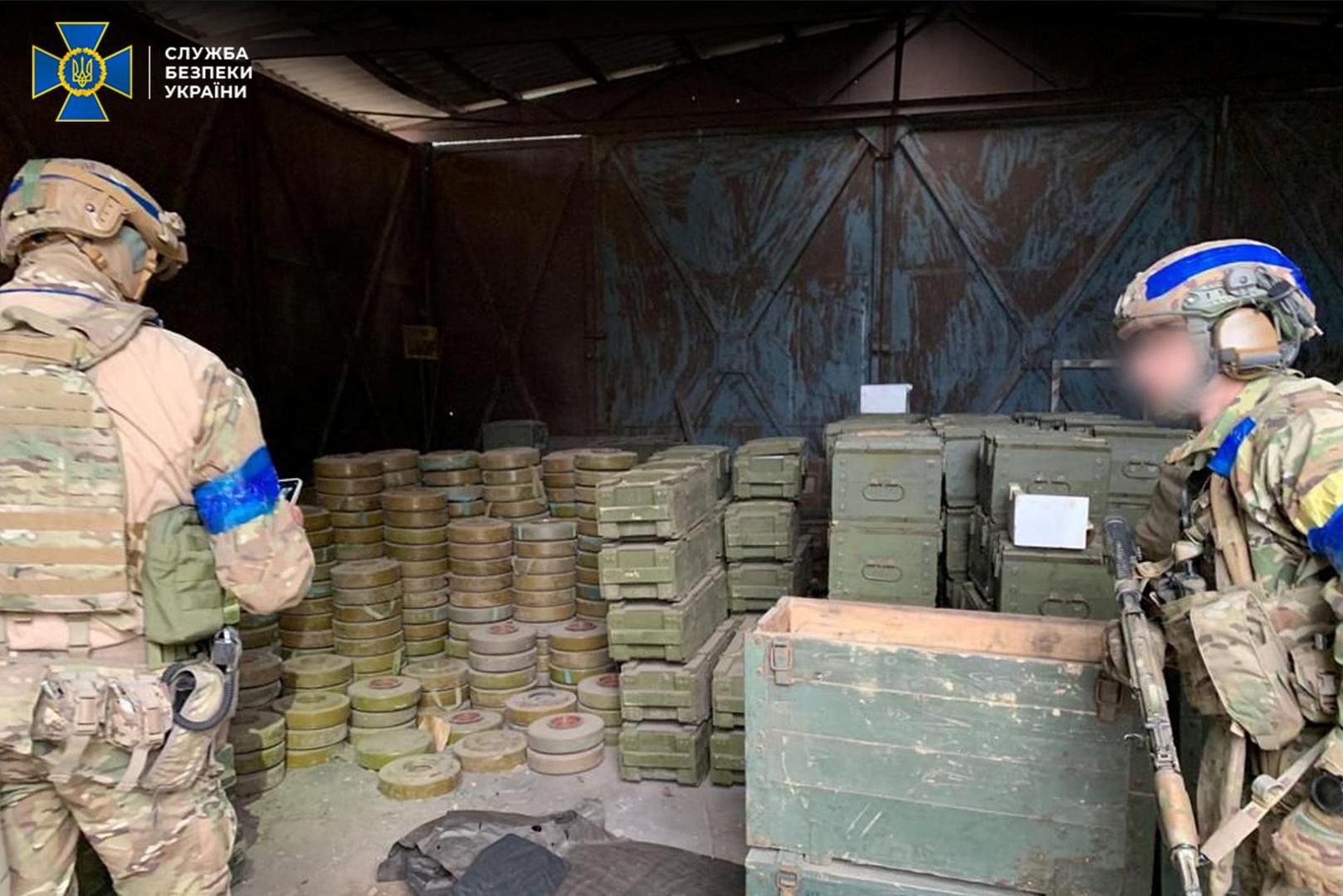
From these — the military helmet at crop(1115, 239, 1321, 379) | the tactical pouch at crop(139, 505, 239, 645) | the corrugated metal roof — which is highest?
the corrugated metal roof

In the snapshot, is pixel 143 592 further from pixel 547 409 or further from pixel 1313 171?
pixel 1313 171

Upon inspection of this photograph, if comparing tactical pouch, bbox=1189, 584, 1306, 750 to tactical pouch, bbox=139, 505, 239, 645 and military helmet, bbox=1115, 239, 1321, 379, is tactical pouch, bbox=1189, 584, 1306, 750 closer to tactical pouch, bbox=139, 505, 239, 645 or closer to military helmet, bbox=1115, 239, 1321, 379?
military helmet, bbox=1115, 239, 1321, 379

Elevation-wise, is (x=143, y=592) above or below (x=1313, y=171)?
below

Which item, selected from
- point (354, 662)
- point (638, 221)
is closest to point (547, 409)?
point (638, 221)

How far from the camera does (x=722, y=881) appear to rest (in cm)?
383

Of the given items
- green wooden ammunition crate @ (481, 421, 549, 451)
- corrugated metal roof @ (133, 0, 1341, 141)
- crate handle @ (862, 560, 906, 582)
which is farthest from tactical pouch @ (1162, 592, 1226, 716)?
green wooden ammunition crate @ (481, 421, 549, 451)

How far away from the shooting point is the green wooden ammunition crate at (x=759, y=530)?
546cm

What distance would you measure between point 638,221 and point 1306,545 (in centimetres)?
935

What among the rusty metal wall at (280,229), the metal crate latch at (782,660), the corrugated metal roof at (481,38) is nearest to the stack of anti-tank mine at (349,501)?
the rusty metal wall at (280,229)

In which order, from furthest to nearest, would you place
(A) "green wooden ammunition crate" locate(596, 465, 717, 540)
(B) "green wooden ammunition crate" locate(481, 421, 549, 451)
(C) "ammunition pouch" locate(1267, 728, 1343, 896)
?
1. (B) "green wooden ammunition crate" locate(481, 421, 549, 451)
2. (A) "green wooden ammunition crate" locate(596, 465, 717, 540)
3. (C) "ammunition pouch" locate(1267, 728, 1343, 896)

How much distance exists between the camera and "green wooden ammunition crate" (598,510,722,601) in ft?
15.7

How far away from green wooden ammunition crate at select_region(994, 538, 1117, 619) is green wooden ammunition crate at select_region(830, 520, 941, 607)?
0.51 m

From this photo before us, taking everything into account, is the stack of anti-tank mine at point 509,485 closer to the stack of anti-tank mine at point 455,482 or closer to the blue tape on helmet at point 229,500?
the stack of anti-tank mine at point 455,482

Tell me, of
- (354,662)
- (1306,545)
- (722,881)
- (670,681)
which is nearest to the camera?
(1306,545)
